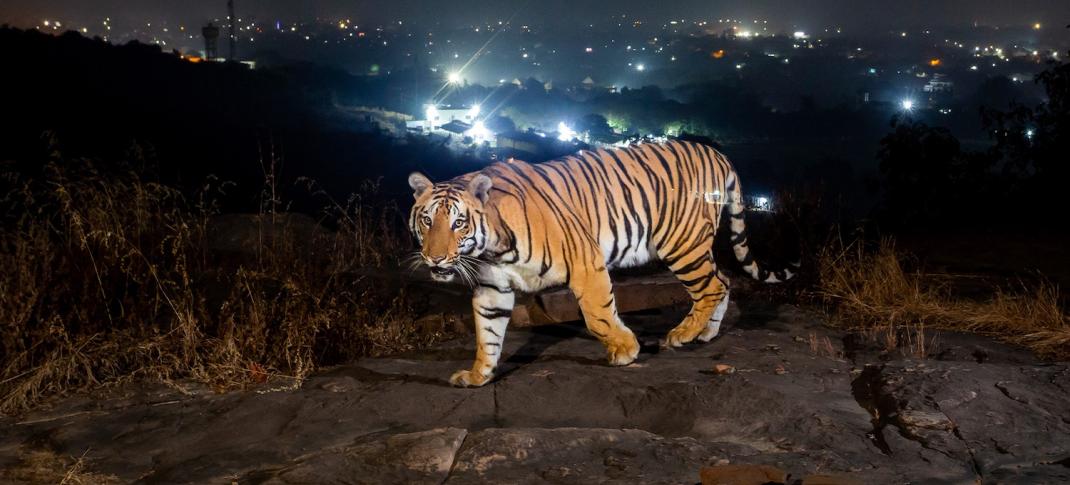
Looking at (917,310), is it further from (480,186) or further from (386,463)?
(386,463)

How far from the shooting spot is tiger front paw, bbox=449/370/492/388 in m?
5.19

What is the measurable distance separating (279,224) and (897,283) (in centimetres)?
594

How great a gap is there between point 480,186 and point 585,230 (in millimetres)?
839

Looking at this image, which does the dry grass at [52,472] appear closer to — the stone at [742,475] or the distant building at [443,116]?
the stone at [742,475]

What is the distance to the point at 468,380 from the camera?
520cm

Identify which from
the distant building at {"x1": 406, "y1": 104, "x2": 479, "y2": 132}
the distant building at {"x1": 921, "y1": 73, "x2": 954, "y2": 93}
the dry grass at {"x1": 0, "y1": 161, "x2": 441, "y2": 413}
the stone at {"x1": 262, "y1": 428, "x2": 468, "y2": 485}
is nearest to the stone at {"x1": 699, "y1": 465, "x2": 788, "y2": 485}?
the stone at {"x1": 262, "y1": 428, "x2": 468, "y2": 485}

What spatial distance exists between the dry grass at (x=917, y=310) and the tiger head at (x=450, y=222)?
302cm

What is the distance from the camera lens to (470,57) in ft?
329

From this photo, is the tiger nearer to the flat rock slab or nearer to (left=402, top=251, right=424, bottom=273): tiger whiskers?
(left=402, top=251, right=424, bottom=273): tiger whiskers

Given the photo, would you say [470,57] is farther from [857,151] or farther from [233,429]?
[233,429]

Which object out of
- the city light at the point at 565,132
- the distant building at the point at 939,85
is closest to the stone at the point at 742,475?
the city light at the point at 565,132

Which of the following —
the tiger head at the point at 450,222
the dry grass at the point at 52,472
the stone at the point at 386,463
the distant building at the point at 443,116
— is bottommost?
the dry grass at the point at 52,472

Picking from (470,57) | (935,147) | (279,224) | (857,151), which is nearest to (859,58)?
(470,57)

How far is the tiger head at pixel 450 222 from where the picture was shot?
15.6 feet
